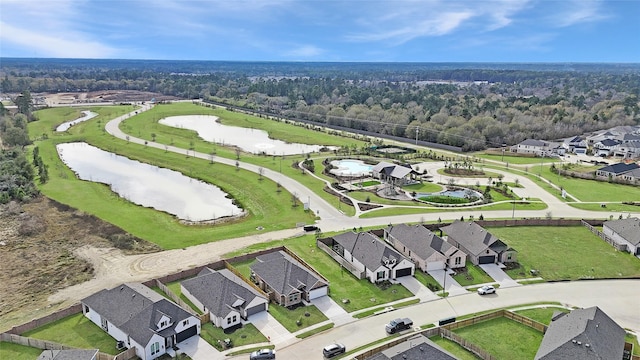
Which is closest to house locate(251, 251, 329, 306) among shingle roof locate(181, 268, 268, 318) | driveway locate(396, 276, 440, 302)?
shingle roof locate(181, 268, 268, 318)

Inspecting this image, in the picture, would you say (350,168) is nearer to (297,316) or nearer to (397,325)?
(297,316)

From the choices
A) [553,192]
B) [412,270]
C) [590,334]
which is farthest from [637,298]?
[553,192]

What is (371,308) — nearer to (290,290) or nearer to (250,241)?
(290,290)

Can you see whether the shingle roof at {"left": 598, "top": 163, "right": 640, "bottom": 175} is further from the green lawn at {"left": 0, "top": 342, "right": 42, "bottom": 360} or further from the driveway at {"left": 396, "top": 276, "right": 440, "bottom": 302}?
the green lawn at {"left": 0, "top": 342, "right": 42, "bottom": 360}

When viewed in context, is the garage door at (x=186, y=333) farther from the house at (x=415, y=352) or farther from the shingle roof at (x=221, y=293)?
the house at (x=415, y=352)

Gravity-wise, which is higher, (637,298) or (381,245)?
(381,245)

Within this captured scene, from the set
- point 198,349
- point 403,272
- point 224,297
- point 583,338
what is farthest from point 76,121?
point 583,338
